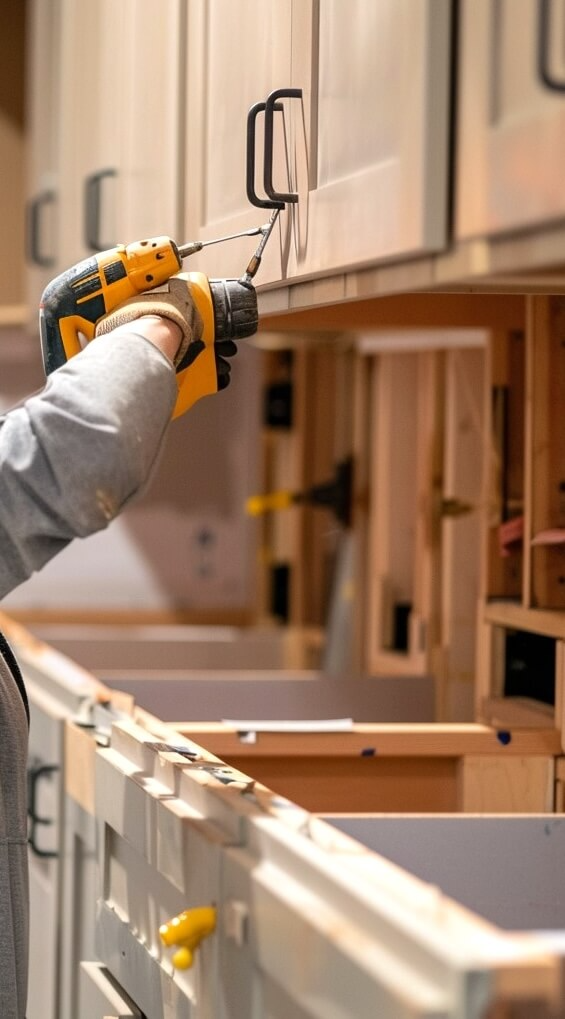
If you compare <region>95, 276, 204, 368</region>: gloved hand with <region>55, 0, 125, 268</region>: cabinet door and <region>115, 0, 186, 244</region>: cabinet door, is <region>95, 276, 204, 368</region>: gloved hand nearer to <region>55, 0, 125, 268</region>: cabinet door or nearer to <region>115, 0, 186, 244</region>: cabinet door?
<region>115, 0, 186, 244</region>: cabinet door

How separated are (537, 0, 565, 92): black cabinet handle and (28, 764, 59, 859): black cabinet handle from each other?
117cm

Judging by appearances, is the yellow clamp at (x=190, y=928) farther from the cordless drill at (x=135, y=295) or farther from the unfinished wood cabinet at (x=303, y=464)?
the unfinished wood cabinet at (x=303, y=464)

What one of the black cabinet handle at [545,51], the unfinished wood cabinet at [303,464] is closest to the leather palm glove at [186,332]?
the black cabinet handle at [545,51]

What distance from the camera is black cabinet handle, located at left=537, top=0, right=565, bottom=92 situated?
804mm

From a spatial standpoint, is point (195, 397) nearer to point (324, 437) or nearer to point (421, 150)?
point (421, 150)

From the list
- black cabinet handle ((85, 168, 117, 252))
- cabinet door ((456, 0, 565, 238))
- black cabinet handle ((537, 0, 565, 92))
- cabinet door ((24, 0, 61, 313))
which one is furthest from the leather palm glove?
cabinet door ((24, 0, 61, 313))

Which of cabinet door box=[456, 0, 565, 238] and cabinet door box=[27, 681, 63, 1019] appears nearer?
cabinet door box=[456, 0, 565, 238]

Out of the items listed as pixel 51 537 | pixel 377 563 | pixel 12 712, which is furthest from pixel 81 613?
pixel 51 537

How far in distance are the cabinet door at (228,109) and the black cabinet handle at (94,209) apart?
414 mm

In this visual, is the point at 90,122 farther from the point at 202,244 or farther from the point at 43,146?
the point at 202,244

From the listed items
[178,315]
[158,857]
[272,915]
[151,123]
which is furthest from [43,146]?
[272,915]

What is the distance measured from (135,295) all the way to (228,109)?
1.19ft

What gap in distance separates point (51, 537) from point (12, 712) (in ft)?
1.22

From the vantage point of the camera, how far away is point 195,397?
3.88 ft
